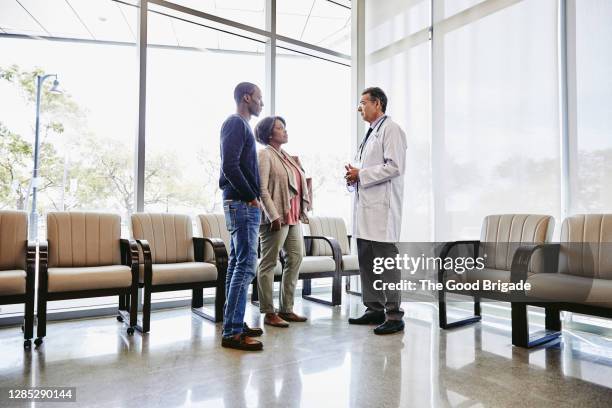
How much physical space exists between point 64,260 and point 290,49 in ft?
10.8

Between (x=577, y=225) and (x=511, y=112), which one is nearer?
(x=577, y=225)

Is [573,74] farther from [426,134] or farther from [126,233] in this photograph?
[126,233]

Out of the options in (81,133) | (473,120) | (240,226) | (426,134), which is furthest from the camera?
(426,134)

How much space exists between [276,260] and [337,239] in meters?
1.42

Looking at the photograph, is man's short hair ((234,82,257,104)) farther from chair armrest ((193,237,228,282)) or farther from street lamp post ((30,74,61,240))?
street lamp post ((30,74,61,240))

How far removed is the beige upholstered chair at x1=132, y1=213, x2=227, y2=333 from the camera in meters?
2.96

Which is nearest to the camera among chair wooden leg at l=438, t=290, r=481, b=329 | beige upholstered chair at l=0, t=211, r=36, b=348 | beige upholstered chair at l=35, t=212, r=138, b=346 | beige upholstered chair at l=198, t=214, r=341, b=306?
beige upholstered chair at l=0, t=211, r=36, b=348

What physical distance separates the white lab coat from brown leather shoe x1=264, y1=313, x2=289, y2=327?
2.78ft

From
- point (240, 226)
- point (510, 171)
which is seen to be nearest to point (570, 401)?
point (240, 226)

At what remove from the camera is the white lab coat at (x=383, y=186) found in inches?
115

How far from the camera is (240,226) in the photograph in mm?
2467

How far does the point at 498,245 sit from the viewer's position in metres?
3.24

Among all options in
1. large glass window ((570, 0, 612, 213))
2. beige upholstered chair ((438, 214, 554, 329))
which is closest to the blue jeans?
beige upholstered chair ((438, 214, 554, 329))

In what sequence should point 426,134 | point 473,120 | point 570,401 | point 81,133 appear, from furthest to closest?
point 426,134 → point 473,120 → point 81,133 → point 570,401
